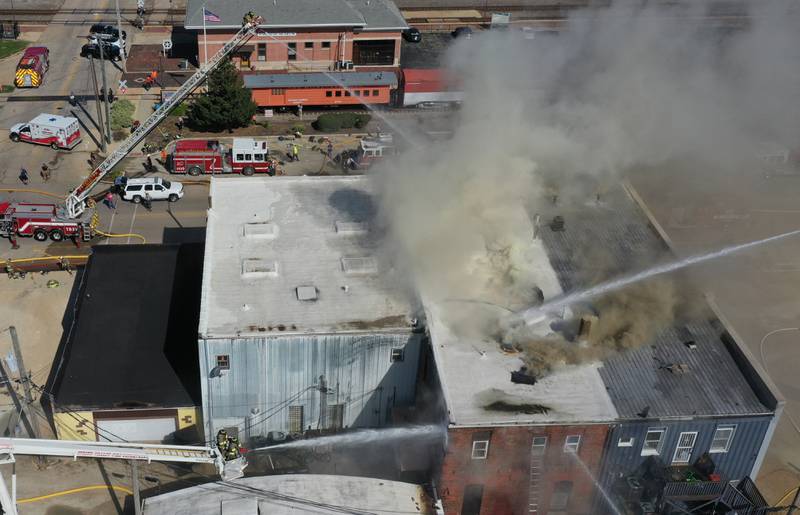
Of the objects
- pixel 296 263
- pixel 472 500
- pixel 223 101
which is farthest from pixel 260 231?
pixel 223 101

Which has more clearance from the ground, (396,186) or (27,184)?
(396,186)

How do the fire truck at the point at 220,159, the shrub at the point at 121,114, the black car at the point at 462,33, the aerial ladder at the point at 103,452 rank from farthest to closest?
the black car at the point at 462,33
the shrub at the point at 121,114
the fire truck at the point at 220,159
the aerial ladder at the point at 103,452

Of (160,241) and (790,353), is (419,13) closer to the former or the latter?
(160,241)

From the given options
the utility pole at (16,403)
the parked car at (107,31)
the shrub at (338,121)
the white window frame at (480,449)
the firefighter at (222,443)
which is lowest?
the utility pole at (16,403)

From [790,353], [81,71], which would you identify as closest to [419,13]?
[81,71]

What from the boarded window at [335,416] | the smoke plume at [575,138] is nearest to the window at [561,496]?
the smoke plume at [575,138]

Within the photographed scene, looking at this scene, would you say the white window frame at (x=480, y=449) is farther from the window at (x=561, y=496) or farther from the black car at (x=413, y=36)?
the black car at (x=413, y=36)

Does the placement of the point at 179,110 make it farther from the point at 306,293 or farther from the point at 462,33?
→ the point at 306,293
